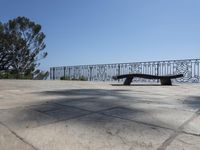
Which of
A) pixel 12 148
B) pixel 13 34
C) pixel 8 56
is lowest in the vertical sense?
pixel 12 148

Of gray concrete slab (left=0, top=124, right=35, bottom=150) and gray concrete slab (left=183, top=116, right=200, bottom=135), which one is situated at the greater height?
gray concrete slab (left=183, top=116, right=200, bottom=135)

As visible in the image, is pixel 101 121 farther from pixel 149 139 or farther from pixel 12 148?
pixel 12 148

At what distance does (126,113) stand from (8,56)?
16.1 metres

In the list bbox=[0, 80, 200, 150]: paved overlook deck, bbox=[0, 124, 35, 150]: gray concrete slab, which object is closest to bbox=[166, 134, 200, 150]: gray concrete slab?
bbox=[0, 80, 200, 150]: paved overlook deck

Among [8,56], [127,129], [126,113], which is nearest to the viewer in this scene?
[127,129]

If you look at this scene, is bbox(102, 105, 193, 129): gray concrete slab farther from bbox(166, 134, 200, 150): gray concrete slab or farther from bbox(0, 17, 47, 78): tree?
bbox(0, 17, 47, 78): tree

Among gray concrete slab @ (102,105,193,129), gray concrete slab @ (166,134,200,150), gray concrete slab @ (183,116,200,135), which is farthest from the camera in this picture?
gray concrete slab @ (102,105,193,129)

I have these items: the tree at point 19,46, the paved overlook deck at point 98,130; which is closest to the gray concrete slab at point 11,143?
the paved overlook deck at point 98,130

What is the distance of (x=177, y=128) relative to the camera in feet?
4.50

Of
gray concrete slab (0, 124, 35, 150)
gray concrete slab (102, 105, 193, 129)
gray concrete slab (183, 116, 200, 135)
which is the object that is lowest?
gray concrete slab (0, 124, 35, 150)

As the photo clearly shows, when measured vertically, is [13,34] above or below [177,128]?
above

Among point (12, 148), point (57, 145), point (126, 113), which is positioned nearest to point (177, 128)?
point (126, 113)

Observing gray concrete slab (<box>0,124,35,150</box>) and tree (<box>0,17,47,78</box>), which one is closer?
gray concrete slab (<box>0,124,35,150</box>)

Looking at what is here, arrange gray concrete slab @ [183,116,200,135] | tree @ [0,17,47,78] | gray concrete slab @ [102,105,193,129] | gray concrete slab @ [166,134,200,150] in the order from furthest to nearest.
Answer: tree @ [0,17,47,78], gray concrete slab @ [102,105,193,129], gray concrete slab @ [183,116,200,135], gray concrete slab @ [166,134,200,150]
